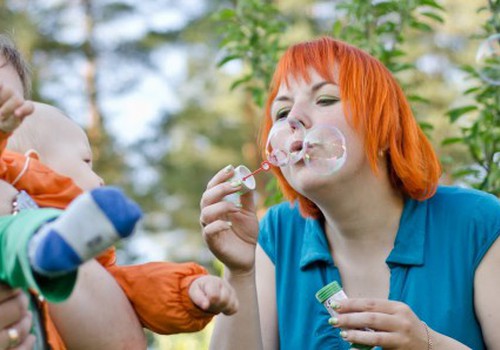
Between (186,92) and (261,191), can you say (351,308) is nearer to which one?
(261,191)

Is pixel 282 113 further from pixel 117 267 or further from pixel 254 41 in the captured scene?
pixel 254 41

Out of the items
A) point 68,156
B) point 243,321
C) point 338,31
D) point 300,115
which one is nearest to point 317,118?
point 300,115

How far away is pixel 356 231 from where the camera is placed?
2.43 m

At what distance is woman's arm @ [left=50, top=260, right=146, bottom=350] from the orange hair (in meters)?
0.91

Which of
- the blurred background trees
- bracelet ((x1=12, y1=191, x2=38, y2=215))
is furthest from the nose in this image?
the blurred background trees

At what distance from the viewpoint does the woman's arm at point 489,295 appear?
7.24ft

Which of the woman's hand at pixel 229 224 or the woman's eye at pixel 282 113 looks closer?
the woman's hand at pixel 229 224

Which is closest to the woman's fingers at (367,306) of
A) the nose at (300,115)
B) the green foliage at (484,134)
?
the nose at (300,115)

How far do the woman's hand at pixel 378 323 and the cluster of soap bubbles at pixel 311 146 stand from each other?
429 millimetres

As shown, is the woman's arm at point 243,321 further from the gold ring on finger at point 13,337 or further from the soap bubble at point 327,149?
the gold ring on finger at point 13,337

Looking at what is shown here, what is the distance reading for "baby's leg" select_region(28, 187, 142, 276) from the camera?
1.33m

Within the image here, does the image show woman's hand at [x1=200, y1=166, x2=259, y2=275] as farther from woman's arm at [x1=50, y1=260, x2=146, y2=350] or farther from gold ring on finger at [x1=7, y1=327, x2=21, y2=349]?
gold ring on finger at [x1=7, y1=327, x2=21, y2=349]

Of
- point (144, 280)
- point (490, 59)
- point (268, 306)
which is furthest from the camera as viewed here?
point (490, 59)

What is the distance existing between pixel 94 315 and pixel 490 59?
2138 mm
